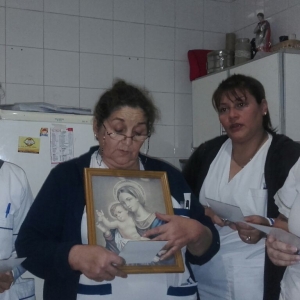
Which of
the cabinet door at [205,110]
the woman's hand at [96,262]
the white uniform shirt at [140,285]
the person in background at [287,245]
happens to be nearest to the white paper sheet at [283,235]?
the person in background at [287,245]

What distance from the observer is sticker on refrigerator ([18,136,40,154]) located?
86.6 inches

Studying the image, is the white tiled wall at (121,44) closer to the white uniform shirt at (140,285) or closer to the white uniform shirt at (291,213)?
the white uniform shirt at (291,213)

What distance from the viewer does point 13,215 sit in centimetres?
146

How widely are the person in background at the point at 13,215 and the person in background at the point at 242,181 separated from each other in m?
0.66

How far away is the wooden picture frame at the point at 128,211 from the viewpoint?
1168 mm

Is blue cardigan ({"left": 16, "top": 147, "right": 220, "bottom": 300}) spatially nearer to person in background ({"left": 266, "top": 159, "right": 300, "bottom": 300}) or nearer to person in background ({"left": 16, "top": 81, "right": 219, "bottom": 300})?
person in background ({"left": 16, "top": 81, "right": 219, "bottom": 300})

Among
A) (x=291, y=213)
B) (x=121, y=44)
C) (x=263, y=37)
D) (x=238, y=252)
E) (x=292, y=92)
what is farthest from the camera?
(x=121, y=44)

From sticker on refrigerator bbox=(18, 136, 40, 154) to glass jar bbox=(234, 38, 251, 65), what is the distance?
1.60m

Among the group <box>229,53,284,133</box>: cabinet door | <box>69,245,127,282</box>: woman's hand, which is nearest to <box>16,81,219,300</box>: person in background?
<box>69,245,127,282</box>: woman's hand

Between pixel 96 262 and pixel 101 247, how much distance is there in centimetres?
5

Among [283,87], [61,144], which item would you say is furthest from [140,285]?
[283,87]

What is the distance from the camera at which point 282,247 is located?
1263 millimetres

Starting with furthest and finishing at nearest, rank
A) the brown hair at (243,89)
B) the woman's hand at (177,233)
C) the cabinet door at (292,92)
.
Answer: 1. the cabinet door at (292,92)
2. the brown hair at (243,89)
3. the woman's hand at (177,233)

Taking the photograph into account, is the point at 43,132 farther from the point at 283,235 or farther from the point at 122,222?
the point at 283,235
